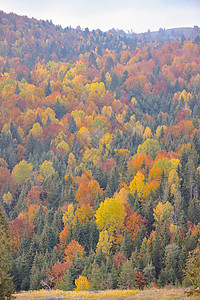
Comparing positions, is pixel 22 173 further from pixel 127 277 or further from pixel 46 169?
pixel 127 277

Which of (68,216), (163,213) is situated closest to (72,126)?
(68,216)

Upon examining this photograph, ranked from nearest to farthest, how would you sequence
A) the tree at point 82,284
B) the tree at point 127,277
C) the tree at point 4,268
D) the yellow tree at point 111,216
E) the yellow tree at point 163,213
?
the tree at point 4,268 < the tree at point 127,277 < the tree at point 82,284 < the yellow tree at point 163,213 < the yellow tree at point 111,216

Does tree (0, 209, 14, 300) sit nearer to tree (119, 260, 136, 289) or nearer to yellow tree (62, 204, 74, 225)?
tree (119, 260, 136, 289)

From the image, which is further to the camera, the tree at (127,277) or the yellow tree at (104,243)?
the yellow tree at (104,243)

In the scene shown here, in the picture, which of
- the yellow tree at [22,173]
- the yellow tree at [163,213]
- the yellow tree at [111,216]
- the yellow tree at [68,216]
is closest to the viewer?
the yellow tree at [163,213]

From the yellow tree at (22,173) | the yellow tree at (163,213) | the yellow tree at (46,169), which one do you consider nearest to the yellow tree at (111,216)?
the yellow tree at (163,213)

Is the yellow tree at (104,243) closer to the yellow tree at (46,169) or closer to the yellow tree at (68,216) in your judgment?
the yellow tree at (68,216)

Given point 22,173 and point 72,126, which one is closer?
point 22,173

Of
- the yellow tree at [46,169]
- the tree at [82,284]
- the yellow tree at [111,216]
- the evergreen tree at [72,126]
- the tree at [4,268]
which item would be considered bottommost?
the tree at [82,284]

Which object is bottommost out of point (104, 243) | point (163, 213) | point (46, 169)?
point (104, 243)

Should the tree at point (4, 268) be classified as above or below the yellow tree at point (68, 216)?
above

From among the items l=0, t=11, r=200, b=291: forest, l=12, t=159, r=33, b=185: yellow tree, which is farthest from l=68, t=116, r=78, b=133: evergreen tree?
l=12, t=159, r=33, b=185: yellow tree

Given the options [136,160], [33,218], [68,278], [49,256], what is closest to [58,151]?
[136,160]

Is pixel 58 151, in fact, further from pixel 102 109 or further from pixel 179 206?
pixel 179 206
